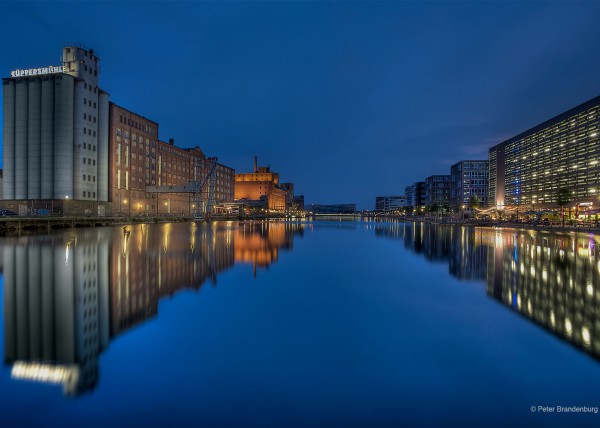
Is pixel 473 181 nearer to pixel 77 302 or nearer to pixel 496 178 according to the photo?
pixel 496 178

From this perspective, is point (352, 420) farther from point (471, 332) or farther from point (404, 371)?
point (471, 332)

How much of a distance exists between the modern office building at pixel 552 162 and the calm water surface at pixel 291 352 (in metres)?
117

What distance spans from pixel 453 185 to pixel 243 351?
705ft

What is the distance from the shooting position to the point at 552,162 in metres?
125

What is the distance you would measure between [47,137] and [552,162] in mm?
158426

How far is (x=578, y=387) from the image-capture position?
5.84 meters

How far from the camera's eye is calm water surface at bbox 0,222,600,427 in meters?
5.00

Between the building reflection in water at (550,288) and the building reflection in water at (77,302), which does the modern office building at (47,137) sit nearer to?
the building reflection in water at (77,302)

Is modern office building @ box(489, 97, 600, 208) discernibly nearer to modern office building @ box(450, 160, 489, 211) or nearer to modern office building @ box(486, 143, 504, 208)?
modern office building @ box(486, 143, 504, 208)

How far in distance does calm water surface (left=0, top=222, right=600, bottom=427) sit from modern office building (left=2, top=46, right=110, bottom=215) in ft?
214

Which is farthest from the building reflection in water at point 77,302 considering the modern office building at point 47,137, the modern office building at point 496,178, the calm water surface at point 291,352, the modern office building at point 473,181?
the modern office building at point 473,181

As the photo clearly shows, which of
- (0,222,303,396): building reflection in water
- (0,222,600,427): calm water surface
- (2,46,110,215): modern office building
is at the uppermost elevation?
(2,46,110,215): modern office building

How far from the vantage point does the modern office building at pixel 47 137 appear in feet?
220

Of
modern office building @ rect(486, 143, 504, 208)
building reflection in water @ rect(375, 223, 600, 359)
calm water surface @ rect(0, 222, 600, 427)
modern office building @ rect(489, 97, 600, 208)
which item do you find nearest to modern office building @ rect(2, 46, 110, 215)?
calm water surface @ rect(0, 222, 600, 427)
